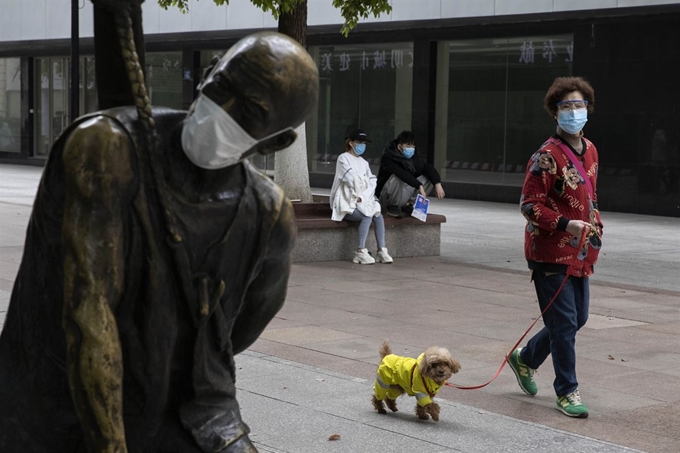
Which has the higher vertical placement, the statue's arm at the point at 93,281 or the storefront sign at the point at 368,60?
the storefront sign at the point at 368,60

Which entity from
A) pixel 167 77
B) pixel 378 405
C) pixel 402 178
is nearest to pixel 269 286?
pixel 378 405

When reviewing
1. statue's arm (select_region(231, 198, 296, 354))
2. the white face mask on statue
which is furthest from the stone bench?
the white face mask on statue

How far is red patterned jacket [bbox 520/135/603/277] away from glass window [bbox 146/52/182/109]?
963 inches

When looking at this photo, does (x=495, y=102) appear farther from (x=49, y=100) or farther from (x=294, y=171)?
(x=49, y=100)

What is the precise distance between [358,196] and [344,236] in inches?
22.0

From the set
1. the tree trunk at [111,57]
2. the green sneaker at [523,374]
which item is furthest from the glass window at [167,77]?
the tree trunk at [111,57]

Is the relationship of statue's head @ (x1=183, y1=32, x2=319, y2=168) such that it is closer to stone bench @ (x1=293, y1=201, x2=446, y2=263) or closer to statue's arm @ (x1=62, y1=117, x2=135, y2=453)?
statue's arm @ (x1=62, y1=117, x2=135, y2=453)

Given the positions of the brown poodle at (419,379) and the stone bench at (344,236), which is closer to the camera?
the brown poodle at (419,379)

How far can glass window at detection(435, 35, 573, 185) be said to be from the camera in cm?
2277

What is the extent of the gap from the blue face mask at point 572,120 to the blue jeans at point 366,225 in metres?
6.72

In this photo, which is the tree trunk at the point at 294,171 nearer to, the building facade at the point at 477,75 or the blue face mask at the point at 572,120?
the building facade at the point at 477,75

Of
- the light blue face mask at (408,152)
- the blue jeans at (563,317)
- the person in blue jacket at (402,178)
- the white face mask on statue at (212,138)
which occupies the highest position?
the white face mask on statue at (212,138)

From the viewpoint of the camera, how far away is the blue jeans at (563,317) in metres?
6.45

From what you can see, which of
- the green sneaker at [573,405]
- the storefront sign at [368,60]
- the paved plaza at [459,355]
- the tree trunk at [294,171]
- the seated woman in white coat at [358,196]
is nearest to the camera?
the paved plaza at [459,355]
